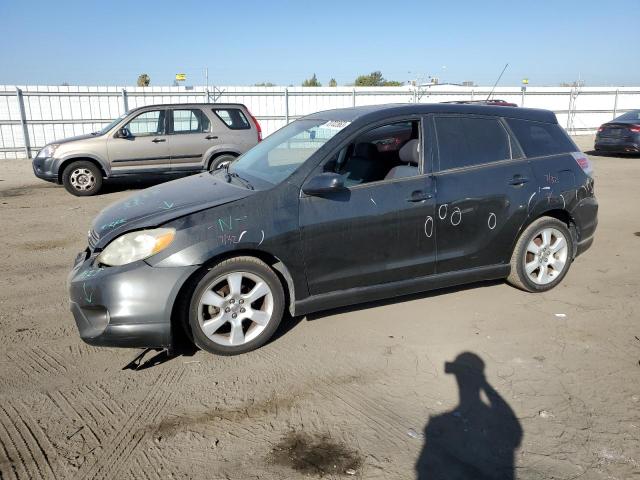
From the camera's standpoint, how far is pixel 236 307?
3.70 m

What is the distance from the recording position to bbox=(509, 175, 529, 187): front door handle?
180 inches

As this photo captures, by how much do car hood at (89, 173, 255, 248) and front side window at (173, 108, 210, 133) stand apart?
6498mm

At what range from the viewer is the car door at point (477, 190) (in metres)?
4.30

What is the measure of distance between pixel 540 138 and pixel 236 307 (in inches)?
127

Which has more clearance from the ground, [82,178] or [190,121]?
[190,121]

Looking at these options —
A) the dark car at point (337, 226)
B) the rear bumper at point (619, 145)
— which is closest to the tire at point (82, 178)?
the dark car at point (337, 226)

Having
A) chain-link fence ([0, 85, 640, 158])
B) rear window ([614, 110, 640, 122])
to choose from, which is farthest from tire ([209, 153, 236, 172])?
rear window ([614, 110, 640, 122])

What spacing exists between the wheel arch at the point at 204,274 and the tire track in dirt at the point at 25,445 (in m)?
1.02

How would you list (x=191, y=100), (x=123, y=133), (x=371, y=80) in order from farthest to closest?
(x=371, y=80) < (x=191, y=100) < (x=123, y=133)

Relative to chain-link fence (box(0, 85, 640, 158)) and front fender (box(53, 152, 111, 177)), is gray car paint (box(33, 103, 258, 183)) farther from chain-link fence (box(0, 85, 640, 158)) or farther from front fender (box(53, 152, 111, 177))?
chain-link fence (box(0, 85, 640, 158))

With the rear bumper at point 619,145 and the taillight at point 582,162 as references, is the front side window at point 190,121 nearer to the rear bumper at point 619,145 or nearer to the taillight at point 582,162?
the taillight at point 582,162

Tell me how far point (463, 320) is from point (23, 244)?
555 cm

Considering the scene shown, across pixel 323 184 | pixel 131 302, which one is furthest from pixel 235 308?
pixel 323 184

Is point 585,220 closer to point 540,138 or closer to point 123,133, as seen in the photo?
point 540,138
